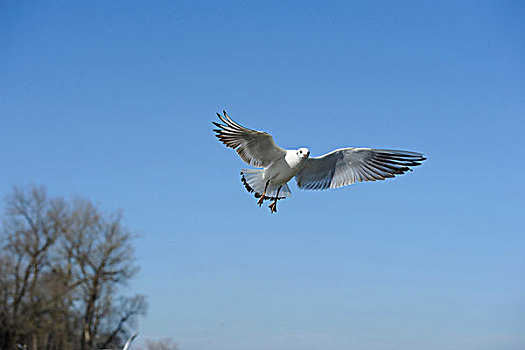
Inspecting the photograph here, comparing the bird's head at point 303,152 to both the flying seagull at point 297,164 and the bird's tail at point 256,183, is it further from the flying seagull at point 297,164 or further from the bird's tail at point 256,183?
the bird's tail at point 256,183

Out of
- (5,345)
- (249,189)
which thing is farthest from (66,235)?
(249,189)

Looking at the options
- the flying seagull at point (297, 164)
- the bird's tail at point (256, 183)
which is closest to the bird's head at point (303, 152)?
the flying seagull at point (297, 164)

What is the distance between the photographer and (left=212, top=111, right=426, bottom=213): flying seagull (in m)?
8.15

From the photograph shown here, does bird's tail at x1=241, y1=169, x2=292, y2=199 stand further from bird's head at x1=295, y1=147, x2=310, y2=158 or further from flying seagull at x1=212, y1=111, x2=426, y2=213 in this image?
bird's head at x1=295, y1=147, x2=310, y2=158

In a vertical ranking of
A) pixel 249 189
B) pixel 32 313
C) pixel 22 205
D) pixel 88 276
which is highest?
pixel 22 205

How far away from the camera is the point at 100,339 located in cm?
2680

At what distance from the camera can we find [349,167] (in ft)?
29.6

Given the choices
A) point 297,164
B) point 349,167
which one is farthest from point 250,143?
point 349,167

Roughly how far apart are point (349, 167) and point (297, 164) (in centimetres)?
111

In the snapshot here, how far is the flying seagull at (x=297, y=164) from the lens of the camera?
26.7ft

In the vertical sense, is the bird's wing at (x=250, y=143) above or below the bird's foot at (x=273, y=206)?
above

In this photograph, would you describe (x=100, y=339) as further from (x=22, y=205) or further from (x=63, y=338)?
(x=22, y=205)

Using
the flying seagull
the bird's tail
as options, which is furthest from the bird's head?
the bird's tail

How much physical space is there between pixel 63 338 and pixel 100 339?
5.34 ft
